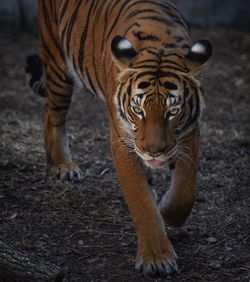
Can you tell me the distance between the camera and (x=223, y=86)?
8320mm

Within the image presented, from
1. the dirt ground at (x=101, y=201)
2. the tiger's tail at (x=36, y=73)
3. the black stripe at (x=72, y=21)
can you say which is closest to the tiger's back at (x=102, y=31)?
the black stripe at (x=72, y=21)

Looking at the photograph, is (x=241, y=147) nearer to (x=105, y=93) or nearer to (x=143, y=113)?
(x=105, y=93)

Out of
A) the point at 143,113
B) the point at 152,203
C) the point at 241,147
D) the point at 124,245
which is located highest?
the point at 143,113

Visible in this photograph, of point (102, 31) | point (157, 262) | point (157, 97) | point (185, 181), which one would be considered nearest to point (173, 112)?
point (157, 97)

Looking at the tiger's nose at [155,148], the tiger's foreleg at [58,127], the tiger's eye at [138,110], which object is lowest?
the tiger's foreleg at [58,127]

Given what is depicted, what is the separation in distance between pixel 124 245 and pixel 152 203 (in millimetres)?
495

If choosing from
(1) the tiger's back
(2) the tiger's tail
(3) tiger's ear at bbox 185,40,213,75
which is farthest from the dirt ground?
(3) tiger's ear at bbox 185,40,213,75

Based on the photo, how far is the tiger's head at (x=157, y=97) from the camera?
12.3 feet

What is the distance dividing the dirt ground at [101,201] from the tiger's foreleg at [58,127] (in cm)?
12

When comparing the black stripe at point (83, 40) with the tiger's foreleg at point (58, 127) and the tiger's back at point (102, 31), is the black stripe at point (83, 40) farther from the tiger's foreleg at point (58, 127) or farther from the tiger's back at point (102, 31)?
the tiger's foreleg at point (58, 127)

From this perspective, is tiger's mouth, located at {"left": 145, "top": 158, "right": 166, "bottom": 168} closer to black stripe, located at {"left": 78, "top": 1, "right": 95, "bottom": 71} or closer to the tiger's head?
the tiger's head

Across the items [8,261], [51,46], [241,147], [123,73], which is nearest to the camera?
[8,261]

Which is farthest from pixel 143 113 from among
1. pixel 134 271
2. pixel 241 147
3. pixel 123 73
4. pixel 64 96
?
pixel 241 147

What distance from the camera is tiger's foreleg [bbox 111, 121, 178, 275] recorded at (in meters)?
3.88
